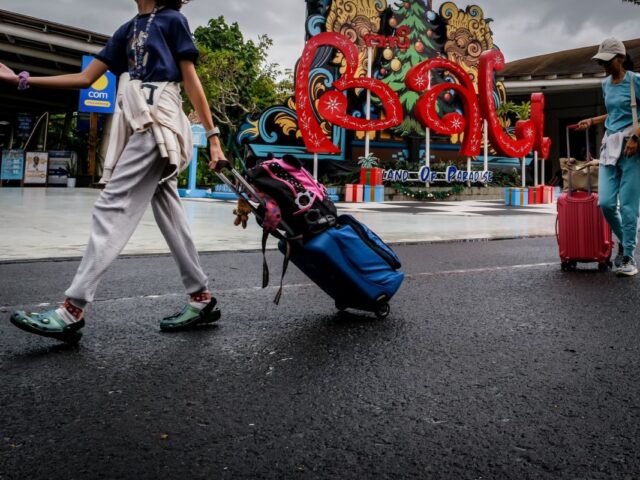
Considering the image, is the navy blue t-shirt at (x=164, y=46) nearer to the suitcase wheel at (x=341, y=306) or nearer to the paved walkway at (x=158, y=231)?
the suitcase wheel at (x=341, y=306)

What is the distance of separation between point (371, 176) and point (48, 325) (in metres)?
17.8

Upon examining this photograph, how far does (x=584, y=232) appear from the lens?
204 inches

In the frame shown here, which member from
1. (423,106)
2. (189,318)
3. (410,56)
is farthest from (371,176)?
(189,318)

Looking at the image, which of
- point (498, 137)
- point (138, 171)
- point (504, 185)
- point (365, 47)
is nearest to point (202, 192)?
point (365, 47)

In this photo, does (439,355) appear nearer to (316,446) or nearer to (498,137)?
(316,446)

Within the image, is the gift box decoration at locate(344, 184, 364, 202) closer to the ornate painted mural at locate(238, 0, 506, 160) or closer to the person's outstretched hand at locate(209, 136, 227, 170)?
the ornate painted mural at locate(238, 0, 506, 160)

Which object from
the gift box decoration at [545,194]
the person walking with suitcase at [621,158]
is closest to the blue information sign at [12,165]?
the gift box decoration at [545,194]

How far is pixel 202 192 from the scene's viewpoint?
1902 centimetres

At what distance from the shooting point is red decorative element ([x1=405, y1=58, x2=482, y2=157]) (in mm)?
21203

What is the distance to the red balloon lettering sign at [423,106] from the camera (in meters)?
19.6

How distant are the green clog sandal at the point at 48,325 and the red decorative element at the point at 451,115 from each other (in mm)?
19667

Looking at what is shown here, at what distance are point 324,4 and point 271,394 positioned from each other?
869 inches

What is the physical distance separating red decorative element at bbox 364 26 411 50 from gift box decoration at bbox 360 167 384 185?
4.96m

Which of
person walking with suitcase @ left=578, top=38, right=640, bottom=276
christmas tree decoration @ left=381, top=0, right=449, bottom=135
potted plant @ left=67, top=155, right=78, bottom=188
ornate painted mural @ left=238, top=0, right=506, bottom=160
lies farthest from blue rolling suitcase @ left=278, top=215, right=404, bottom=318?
potted plant @ left=67, top=155, right=78, bottom=188
